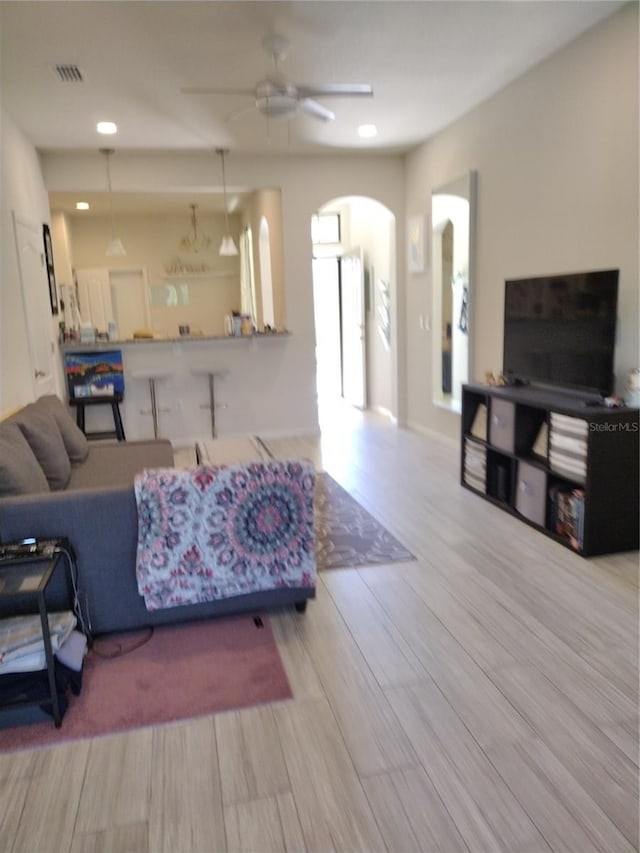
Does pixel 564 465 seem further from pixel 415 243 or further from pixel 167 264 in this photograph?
pixel 167 264

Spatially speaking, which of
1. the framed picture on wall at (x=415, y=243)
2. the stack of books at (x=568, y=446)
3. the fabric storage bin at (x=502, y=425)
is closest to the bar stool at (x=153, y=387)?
the framed picture on wall at (x=415, y=243)

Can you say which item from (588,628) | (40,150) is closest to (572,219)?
(588,628)

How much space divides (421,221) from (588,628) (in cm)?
444

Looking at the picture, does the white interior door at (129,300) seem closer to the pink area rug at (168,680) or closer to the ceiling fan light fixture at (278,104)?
the ceiling fan light fixture at (278,104)

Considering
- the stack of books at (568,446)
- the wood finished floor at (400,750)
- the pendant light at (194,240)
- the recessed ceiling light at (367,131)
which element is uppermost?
the recessed ceiling light at (367,131)

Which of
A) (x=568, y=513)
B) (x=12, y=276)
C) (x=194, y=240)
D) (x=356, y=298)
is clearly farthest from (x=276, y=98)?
(x=194, y=240)

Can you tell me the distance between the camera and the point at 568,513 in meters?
3.34

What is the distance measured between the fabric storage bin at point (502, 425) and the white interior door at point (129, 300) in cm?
662

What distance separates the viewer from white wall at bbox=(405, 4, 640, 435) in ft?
10.9

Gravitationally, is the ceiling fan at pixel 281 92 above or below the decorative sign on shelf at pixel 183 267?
above

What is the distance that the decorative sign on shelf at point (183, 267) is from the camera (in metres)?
9.24

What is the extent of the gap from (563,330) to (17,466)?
306cm

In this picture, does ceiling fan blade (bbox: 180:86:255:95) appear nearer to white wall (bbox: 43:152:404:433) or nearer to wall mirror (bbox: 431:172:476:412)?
white wall (bbox: 43:152:404:433)

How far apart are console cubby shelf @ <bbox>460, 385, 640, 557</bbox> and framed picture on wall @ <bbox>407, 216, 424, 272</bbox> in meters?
2.26
